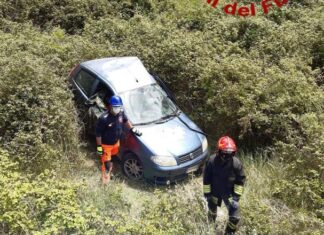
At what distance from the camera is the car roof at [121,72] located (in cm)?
880

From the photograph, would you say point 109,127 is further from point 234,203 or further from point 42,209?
point 234,203

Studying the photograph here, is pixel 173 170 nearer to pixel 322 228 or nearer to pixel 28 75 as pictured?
pixel 322 228

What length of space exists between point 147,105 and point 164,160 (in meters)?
1.47

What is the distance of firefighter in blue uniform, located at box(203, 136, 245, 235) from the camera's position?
5.85 m

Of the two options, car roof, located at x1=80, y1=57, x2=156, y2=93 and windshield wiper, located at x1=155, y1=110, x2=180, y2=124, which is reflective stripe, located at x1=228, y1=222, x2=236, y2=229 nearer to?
windshield wiper, located at x1=155, y1=110, x2=180, y2=124

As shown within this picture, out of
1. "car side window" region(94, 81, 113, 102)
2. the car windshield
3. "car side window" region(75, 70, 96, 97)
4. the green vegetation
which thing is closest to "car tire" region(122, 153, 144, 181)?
the green vegetation

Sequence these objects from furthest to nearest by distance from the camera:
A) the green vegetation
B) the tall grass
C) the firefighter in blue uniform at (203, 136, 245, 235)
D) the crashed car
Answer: the crashed car < the firefighter in blue uniform at (203, 136, 245, 235) < the green vegetation < the tall grass

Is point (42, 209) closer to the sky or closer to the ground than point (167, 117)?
closer to the sky

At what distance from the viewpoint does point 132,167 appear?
815cm

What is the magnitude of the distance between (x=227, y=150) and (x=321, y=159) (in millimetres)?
2003

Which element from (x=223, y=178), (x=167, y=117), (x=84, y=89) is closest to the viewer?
(x=223, y=178)

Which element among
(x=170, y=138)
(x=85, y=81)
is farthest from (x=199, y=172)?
(x=85, y=81)

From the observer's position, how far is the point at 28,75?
8492 millimetres

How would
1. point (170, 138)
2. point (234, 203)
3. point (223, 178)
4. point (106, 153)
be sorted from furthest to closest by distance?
point (170, 138)
point (106, 153)
point (223, 178)
point (234, 203)
